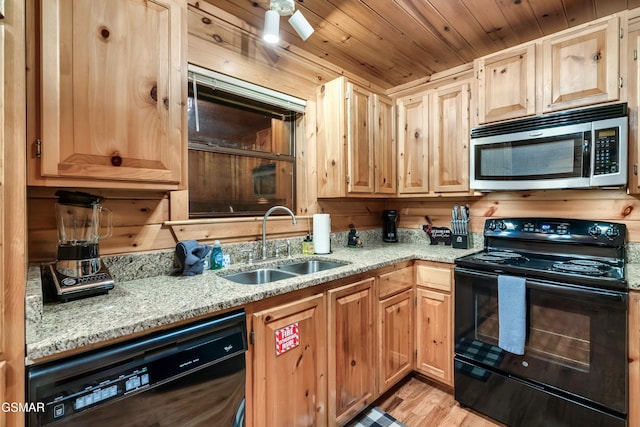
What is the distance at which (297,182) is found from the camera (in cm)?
243

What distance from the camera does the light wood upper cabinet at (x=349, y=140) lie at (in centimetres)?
229

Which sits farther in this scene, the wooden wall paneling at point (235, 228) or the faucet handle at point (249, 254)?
the faucet handle at point (249, 254)

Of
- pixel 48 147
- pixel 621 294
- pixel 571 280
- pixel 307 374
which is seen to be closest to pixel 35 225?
pixel 48 147

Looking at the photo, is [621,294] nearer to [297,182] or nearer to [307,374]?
[307,374]

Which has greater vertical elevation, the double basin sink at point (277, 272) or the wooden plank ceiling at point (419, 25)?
the wooden plank ceiling at point (419, 25)

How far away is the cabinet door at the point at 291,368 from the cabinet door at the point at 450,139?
1525mm

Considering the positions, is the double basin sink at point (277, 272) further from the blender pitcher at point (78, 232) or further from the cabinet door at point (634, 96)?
the cabinet door at point (634, 96)

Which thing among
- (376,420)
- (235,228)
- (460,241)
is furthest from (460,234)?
(235,228)

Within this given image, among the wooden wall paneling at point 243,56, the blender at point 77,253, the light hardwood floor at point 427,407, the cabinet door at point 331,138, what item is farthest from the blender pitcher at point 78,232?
the light hardwood floor at point 427,407

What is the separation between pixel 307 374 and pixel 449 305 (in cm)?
108

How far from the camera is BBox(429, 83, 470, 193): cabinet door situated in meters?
2.37

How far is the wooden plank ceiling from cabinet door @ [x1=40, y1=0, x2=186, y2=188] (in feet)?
2.35

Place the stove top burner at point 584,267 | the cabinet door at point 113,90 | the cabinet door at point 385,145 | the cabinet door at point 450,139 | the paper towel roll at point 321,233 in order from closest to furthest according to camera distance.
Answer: the cabinet door at point 113,90, the stove top burner at point 584,267, the paper towel roll at point 321,233, the cabinet door at point 450,139, the cabinet door at point 385,145

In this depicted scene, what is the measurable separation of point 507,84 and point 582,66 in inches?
15.4
